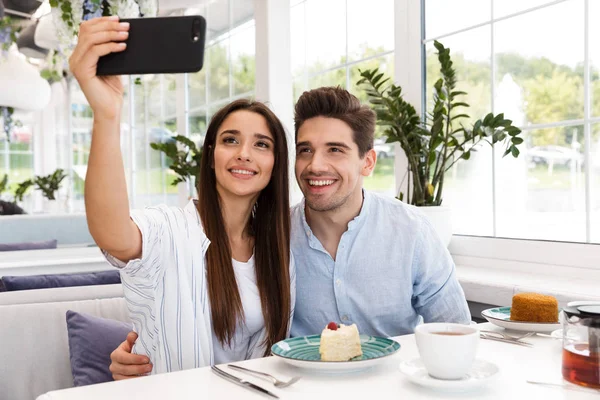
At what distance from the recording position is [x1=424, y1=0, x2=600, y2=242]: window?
7.82 ft

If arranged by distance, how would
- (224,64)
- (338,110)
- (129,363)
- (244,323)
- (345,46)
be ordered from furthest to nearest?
(224,64) < (345,46) < (338,110) < (244,323) < (129,363)

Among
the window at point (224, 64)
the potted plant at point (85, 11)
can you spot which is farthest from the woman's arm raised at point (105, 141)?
the window at point (224, 64)

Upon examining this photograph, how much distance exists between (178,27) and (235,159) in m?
0.73

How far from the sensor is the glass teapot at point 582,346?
1054mm

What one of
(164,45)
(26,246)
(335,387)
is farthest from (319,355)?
(26,246)

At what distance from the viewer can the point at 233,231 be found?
1.90 m

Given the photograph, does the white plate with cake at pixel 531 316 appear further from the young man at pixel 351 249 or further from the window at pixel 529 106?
the window at pixel 529 106

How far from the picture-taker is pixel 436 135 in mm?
2744

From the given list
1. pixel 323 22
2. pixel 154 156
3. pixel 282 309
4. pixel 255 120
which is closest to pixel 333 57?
pixel 323 22

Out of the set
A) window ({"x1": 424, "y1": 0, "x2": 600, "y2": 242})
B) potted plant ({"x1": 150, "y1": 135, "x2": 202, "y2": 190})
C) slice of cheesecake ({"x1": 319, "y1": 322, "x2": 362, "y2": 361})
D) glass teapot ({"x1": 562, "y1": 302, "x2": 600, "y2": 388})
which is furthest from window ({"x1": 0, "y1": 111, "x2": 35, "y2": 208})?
glass teapot ({"x1": 562, "y1": 302, "x2": 600, "y2": 388})

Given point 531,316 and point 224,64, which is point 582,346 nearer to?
point 531,316

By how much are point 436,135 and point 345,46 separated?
1133 mm

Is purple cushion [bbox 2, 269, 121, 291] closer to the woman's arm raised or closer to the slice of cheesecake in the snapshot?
the woman's arm raised

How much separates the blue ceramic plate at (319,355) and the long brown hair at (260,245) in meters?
0.41
